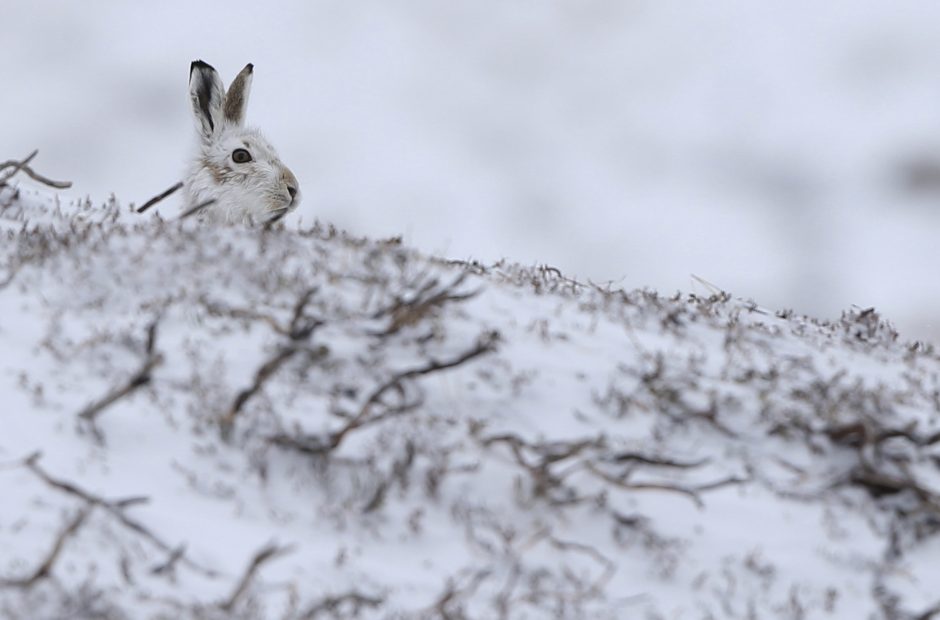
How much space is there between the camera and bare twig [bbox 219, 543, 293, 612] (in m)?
5.58

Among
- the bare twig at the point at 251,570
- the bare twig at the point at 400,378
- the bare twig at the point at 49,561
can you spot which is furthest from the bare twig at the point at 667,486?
the bare twig at the point at 49,561

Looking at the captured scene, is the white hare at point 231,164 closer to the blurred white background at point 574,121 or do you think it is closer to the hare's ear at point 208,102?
the hare's ear at point 208,102

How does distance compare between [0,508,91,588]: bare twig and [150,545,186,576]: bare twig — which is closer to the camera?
[0,508,91,588]: bare twig

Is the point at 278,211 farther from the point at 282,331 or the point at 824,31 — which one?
the point at 824,31

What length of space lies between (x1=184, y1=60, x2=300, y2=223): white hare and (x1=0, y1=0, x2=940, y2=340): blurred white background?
112ft

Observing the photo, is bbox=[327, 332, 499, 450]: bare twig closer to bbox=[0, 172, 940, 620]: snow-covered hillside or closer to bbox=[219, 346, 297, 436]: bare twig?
bbox=[0, 172, 940, 620]: snow-covered hillside

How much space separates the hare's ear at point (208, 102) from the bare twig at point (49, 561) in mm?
8533

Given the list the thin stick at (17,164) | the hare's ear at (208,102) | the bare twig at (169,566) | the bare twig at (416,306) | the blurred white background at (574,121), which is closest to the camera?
the bare twig at (169,566)

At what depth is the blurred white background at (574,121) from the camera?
84.8 m

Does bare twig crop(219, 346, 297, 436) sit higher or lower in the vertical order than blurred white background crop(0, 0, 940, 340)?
lower

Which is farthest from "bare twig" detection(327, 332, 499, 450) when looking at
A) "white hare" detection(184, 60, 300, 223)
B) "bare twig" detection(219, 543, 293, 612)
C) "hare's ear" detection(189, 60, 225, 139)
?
"hare's ear" detection(189, 60, 225, 139)

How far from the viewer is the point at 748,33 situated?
153 meters

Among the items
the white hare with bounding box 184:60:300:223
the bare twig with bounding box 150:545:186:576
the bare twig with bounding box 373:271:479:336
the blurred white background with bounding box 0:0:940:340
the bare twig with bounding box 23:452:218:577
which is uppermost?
the blurred white background with bounding box 0:0:940:340

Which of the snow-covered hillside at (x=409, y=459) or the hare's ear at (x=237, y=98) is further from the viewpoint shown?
the hare's ear at (x=237, y=98)
